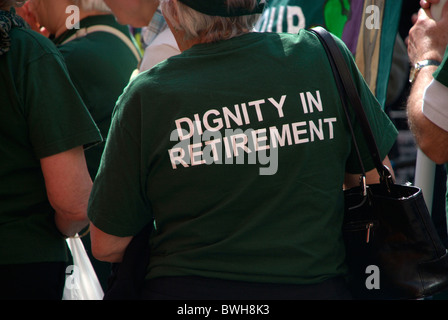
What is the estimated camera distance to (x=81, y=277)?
7.94 ft

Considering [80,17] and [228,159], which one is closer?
[228,159]

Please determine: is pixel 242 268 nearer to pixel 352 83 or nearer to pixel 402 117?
pixel 352 83

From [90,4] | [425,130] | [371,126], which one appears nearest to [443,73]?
[425,130]

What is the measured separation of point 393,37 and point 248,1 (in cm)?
106

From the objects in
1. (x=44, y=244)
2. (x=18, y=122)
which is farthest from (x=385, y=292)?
(x=18, y=122)

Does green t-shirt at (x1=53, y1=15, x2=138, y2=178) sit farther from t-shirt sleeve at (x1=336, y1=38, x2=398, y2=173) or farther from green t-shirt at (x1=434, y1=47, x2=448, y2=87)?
green t-shirt at (x1=434, y1=47, x2=448, y2=87)

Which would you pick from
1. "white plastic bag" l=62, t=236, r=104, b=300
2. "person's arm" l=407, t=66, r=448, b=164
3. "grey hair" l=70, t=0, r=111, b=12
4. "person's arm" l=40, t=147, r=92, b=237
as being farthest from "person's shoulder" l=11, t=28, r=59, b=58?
Result: "person's arm" l=407, t=66, r=448, b=164

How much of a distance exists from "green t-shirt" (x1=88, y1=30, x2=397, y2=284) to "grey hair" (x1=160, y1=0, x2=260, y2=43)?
32mm

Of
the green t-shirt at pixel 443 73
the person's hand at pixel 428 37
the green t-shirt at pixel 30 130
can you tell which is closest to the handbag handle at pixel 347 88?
the green t-shirt at pixel 443 73

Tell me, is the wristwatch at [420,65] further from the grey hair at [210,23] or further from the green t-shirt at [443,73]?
the grey hair at [210,23]

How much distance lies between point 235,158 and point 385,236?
0.48m

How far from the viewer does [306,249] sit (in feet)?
4.81

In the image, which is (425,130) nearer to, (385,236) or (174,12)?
(385,236)

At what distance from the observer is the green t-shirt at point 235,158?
143 cm
